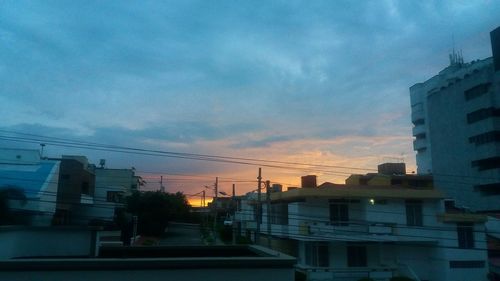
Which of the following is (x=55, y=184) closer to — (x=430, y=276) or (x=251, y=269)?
(x=430, y=276)

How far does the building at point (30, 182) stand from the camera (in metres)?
28.2

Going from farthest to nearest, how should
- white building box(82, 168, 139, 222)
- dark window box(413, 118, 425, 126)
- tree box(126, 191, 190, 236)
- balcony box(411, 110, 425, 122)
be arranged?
1. dark window box(413, 118, 425, 126)
2. balcony box(411, 110, 425, 122)
3. tree box(126, 191, 190, 236)
4. white building box(82, 168, 139, 222)

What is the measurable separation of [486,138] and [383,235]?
25.4 metres

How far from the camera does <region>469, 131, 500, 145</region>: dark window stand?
45.7 meters

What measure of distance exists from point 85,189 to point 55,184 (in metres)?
10.9

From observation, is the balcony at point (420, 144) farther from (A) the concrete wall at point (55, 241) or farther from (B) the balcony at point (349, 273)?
(A) the concrete wall at point (55, 241)

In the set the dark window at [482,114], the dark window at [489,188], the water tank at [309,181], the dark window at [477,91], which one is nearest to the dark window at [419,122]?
the dark window at [477,91]

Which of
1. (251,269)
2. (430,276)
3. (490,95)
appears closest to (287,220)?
(430,276)

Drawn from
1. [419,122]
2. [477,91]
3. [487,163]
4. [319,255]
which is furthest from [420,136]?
[319,255]

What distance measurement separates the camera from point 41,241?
36.1ft

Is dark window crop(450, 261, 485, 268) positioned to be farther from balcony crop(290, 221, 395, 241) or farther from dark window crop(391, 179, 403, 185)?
dark window crop(391, 179, 403, 185)

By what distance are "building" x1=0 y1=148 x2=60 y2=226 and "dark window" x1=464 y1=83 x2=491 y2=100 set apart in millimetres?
43308

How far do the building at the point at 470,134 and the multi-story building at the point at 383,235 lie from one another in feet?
65.4

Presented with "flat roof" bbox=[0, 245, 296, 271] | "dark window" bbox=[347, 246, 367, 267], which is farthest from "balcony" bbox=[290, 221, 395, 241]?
"flat roof" bbox=[0, 245, 296, 271]
